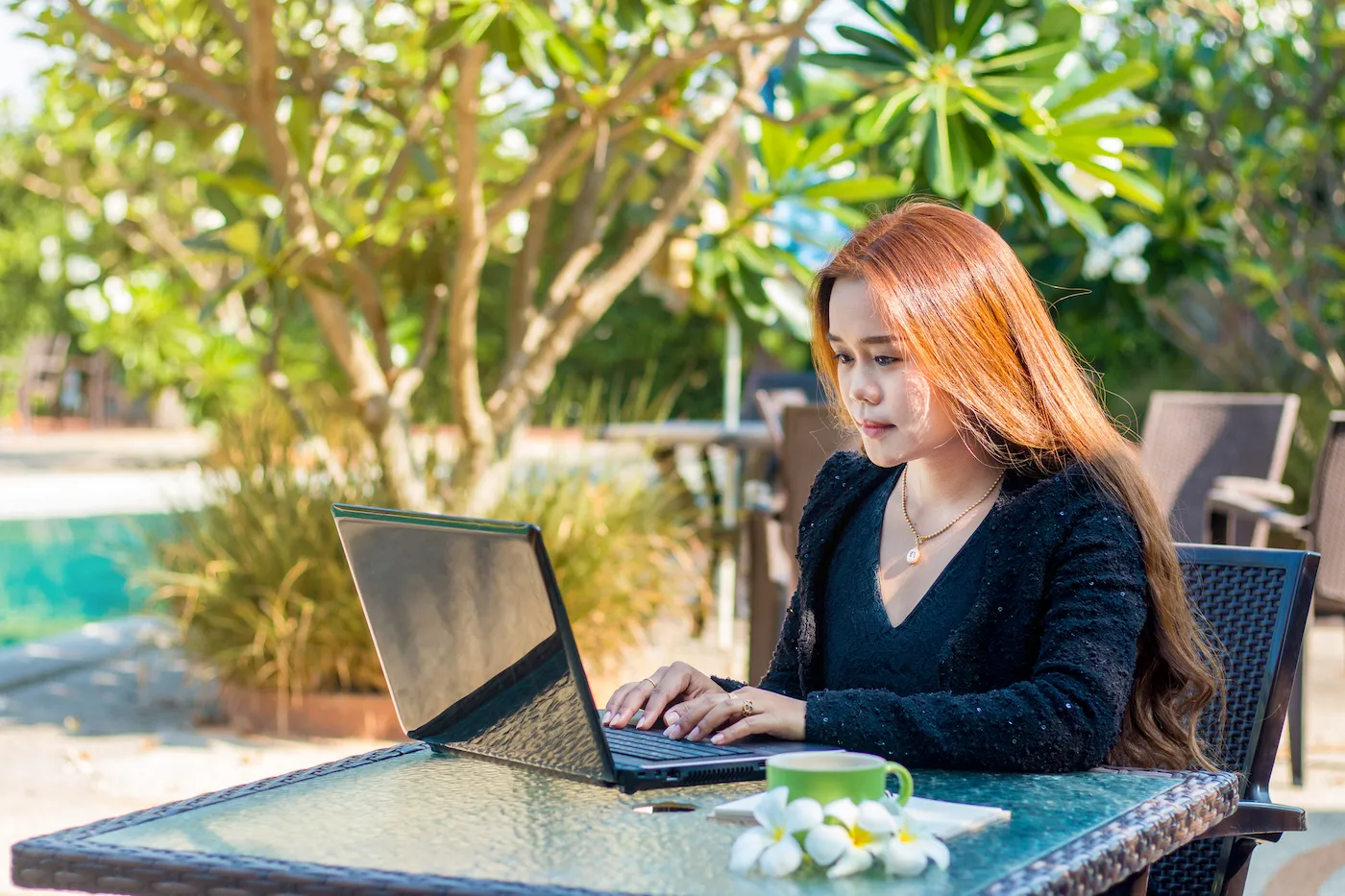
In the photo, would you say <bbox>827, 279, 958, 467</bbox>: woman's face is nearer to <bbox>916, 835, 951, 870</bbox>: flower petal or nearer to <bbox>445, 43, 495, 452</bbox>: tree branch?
<bbox>916, 835, 951, 870</bbox>: flower petal

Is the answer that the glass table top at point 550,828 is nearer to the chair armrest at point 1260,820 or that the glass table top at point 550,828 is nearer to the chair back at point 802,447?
the chair armrest at point 1260,820

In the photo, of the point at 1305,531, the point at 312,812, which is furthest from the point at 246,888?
the point at 1305,531

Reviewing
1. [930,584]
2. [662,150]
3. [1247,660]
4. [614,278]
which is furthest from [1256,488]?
[930,584]

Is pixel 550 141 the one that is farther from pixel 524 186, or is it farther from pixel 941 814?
pixel 941 814

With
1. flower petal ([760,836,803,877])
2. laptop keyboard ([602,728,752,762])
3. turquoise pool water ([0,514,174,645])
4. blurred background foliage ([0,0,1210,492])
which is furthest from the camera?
turquoise pool water ([0,514,174,645])

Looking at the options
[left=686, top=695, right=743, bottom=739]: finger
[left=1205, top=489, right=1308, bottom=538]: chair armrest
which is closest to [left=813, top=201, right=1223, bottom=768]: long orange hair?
[left=686, top=695, right=743, bottom=739]: finger

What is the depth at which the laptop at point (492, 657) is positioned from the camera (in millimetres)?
1081

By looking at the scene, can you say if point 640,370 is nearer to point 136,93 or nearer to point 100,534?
point 100,534

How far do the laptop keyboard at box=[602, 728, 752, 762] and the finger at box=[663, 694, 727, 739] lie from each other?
12 mm

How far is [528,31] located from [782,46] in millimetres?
930

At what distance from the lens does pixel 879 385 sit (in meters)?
1.43

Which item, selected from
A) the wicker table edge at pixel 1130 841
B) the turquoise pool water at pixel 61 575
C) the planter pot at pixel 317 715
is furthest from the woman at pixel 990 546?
the turquoise pool water at pixel 61 575

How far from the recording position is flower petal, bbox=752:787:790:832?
93 centimetres

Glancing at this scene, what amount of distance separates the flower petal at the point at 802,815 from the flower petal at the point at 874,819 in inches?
1.0
